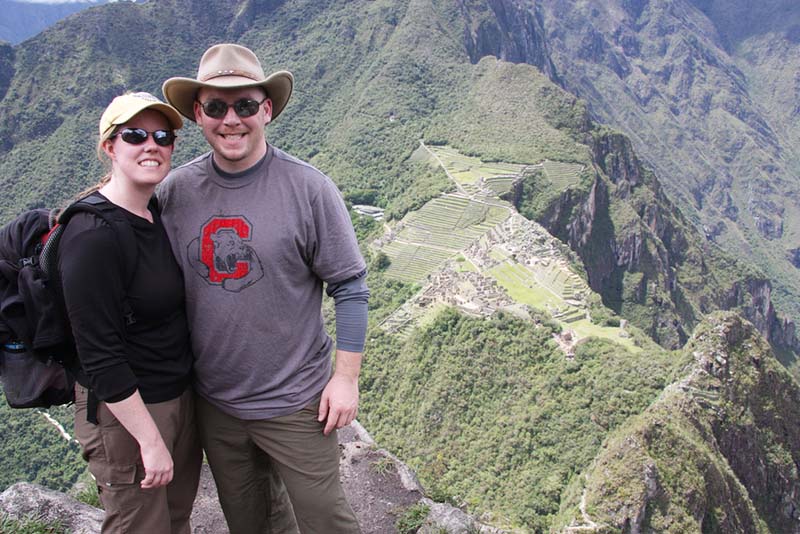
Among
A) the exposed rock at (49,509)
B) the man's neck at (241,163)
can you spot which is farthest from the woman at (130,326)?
the exposed rock at (49,509)

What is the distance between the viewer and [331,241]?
396 cm

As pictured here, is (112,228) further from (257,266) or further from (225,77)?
(225,77)

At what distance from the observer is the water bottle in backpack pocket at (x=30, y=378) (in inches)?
147

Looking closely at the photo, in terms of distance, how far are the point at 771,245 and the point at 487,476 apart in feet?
530

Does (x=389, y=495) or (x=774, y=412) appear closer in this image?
(x=389, y=495)

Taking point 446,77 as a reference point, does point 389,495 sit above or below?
above

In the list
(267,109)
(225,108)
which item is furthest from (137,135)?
(267,109)

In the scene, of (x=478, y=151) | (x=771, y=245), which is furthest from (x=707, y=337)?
(x=771, y=245)

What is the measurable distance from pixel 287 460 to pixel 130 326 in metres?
1.36

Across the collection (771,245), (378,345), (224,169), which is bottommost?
(771,245)

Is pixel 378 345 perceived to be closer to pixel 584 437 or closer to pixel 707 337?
pixel 584 437

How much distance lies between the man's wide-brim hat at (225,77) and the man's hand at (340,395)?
1.80 metres

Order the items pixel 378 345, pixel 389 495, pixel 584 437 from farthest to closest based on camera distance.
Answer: pixel 378 345
pixel 584 437
pixel 389 495

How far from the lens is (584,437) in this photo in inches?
875
